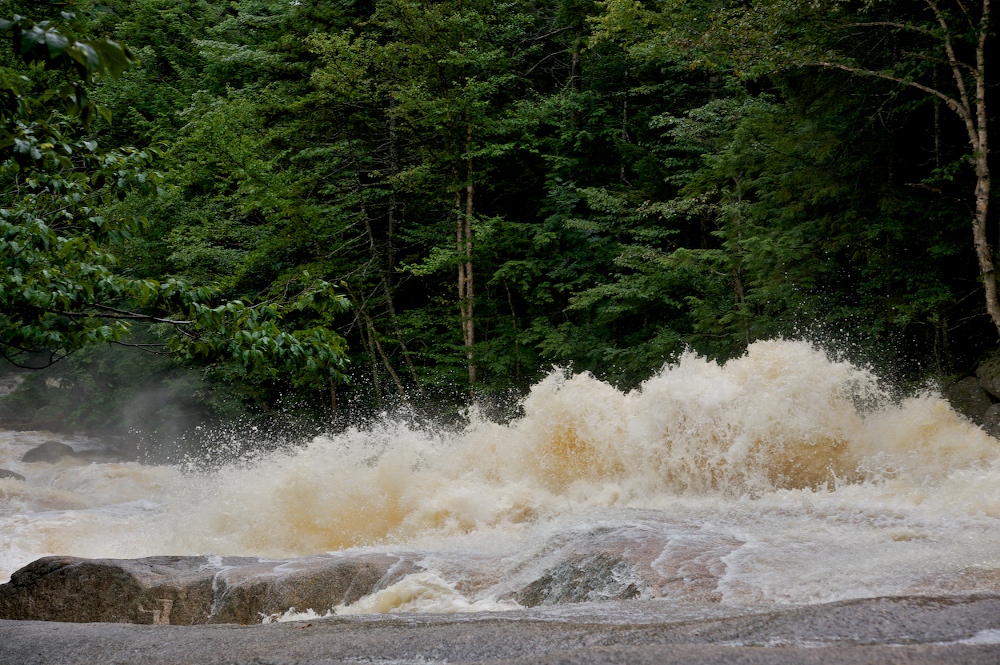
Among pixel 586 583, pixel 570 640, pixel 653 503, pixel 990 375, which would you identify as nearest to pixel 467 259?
pixel 653 503

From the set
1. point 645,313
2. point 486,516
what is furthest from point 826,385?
point 645,313

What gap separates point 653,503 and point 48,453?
18.3m

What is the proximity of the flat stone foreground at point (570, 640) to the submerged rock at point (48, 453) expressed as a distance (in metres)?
19.0

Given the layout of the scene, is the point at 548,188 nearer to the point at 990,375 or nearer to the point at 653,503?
the point at 990,375

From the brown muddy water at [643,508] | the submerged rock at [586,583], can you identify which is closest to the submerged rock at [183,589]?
the brown muddy water at [643,508]

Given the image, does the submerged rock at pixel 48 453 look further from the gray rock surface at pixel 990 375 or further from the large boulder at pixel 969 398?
the gray rock surface at pixel 990 375

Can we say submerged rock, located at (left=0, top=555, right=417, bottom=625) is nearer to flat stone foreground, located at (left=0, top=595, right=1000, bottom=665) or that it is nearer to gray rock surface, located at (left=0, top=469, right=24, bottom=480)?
flat stone foreground, located at (left=0, top=595, right=1000, bottom=665)

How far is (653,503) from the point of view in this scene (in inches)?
303

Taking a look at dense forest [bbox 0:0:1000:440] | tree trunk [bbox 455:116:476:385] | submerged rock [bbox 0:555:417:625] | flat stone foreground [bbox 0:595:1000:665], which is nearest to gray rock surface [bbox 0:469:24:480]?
dense forest [bbox 0:0:1000:440]

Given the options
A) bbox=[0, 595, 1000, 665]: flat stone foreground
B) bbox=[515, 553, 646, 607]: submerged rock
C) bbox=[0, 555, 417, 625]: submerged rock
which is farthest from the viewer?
bbox=[0, 555, 417, 625]: submerged rock

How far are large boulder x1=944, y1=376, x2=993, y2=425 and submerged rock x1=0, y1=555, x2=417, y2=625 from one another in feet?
25.9

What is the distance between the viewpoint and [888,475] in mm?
7539

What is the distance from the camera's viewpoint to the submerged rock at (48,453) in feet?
65.5

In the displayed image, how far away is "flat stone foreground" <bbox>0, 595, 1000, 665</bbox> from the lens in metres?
2.40
